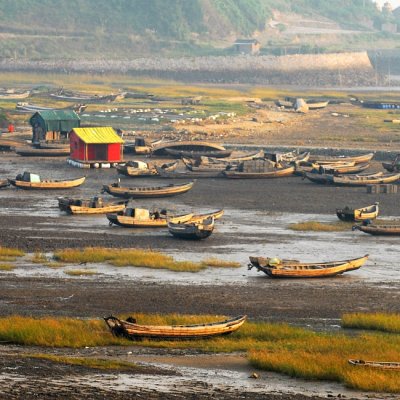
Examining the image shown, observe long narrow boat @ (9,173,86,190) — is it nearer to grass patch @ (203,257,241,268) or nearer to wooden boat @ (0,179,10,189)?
wooden boat @ (0,179,10,189)

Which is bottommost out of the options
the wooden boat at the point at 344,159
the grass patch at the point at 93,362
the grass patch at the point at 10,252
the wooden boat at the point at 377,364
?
the grass patch at the point at 10,252

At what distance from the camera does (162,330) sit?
1577 inches

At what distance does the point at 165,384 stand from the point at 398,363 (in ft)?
22.0

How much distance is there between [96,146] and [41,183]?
14914 millimetres

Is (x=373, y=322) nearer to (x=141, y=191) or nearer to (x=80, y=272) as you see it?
(x=80, y=272)

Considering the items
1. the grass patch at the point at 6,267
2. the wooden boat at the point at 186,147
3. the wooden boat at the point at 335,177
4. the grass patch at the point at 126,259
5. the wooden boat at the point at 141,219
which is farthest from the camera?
the wooden boat at the point at 186,147

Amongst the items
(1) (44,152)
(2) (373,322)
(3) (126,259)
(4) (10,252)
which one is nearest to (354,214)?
(3) (126,259)

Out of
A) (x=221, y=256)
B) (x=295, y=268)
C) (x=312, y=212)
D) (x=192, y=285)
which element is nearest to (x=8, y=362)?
(x=192, y=285)

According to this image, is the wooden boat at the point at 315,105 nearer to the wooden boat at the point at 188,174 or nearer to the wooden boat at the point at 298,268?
the wooden boat at the point at 188,174

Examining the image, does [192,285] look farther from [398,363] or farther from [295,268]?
[398,363]

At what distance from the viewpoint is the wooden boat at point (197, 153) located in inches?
4036

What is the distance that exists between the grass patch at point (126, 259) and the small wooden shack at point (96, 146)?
3764 cm

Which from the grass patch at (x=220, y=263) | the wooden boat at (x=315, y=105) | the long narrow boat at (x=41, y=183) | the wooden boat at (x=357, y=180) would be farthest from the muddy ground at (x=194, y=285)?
the wooden boat at (x=315, y=105)

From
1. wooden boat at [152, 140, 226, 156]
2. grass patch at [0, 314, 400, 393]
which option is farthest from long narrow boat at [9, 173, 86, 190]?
grass patch at [0, 314, 400, 393]
